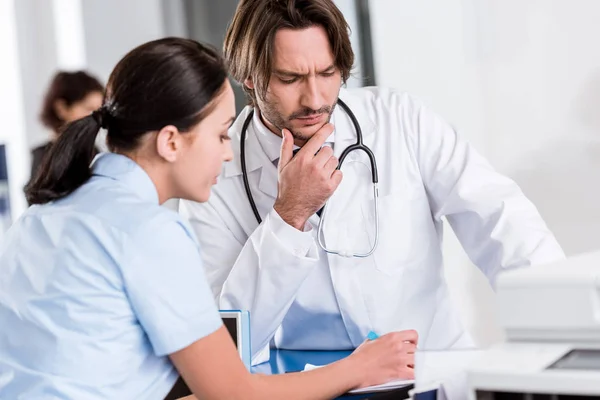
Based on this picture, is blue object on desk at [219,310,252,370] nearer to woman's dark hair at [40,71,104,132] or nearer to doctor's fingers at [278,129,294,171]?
doctor's fingers at [278,129,294,171]

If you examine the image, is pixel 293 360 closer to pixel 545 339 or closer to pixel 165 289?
pixel 165 289

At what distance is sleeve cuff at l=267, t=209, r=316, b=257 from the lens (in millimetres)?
1594

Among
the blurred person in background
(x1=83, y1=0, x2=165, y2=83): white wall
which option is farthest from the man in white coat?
(x1=83, y1=0, x2=165, y2=83): white wall

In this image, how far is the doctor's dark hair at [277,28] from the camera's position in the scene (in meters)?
1.74

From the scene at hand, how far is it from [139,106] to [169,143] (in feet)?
0.22

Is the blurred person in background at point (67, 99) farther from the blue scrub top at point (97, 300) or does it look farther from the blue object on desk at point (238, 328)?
the blue scrub top at point (97, 300)

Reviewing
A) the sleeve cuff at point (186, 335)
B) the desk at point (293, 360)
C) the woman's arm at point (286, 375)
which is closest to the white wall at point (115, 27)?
the desk at point (293, 360)

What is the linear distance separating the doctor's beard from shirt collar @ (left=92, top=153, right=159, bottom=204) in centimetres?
55

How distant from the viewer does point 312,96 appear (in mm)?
1678

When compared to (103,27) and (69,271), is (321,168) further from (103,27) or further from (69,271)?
(103,27)

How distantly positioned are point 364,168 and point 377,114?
138mm

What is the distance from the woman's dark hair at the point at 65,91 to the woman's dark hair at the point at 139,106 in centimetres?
233

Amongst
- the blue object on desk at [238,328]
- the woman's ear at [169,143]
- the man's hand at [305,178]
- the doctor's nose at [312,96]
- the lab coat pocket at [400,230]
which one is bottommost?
the blue object on desk at [238,328]

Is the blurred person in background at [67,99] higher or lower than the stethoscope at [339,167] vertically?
higher
